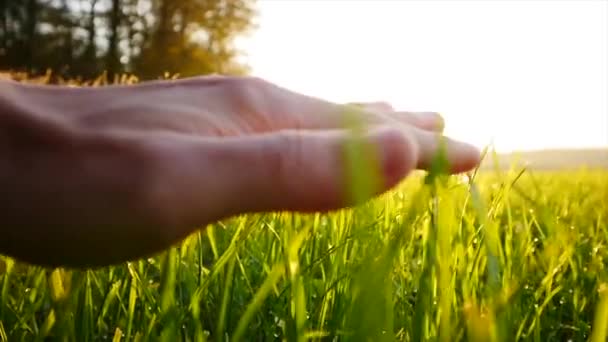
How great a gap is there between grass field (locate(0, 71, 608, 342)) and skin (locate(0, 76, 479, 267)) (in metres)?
0.08

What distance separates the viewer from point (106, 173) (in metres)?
0.62

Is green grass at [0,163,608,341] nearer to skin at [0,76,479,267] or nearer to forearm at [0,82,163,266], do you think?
skin at [0,76,479,267]

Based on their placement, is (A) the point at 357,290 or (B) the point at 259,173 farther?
(A) the point at 357,290

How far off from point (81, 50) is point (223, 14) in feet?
12.7

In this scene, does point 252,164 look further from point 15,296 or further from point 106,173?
point 15,296

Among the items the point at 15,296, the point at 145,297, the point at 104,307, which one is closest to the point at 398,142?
the point at 145,297

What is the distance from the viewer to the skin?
60 cm

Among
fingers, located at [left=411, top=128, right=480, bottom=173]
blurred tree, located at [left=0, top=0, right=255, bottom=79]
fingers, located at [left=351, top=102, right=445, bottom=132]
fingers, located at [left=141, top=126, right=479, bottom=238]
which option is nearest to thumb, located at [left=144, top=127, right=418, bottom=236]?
fingers, located at [left=141, top=126, right=479, bottom=238]

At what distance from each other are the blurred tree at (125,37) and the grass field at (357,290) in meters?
18.5

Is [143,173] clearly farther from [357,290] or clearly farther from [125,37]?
[125,37]

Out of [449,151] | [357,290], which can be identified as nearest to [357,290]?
[357,290]

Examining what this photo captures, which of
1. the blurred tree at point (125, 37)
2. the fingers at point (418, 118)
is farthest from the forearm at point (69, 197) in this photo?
the blurred tree at point (125, 37)

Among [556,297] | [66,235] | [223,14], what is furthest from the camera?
[223,14]

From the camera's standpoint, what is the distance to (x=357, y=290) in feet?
2.60
